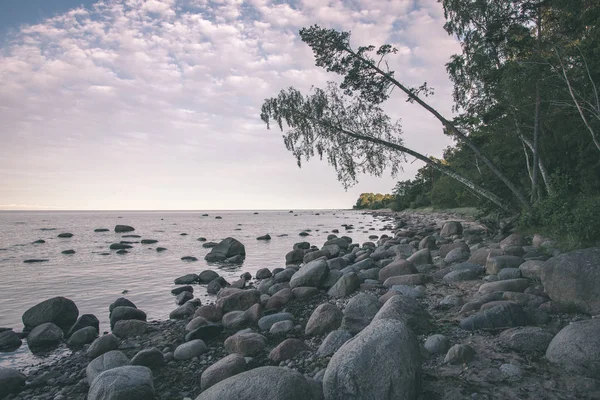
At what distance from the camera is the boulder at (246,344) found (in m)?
5.78

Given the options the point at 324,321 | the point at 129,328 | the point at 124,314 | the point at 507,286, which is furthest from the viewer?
the point at 124,314

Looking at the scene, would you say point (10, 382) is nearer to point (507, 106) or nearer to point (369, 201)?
point (507, 106)

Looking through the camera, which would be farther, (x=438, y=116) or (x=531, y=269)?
(x=438, y=116)

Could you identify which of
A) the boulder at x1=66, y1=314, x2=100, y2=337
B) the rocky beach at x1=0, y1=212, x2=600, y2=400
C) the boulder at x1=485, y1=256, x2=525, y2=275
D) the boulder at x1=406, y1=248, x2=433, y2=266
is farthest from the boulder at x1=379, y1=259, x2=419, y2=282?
the boulder at x1=66, y1=314, x2=100, y2=337

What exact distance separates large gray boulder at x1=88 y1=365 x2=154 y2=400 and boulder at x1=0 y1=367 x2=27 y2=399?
1.78 metres

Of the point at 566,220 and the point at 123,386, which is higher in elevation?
the point at 566,220

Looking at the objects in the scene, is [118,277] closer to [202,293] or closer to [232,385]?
[202,293]

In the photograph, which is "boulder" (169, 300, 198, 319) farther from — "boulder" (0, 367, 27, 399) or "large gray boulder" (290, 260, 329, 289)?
"boulder" (0, 367, 27, 399)

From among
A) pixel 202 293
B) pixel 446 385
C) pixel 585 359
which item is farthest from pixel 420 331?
pixel 202 293

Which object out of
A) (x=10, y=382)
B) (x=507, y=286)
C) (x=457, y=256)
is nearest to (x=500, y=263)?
(x=507, y=286)

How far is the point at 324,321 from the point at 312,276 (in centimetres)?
346

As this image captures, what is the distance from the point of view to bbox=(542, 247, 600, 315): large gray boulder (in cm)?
550

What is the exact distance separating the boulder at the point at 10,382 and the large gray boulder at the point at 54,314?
288cm

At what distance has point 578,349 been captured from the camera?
13.2 ft
